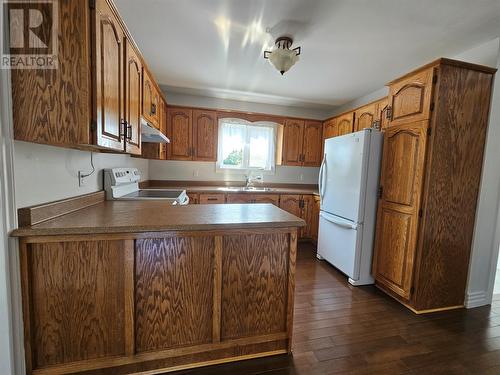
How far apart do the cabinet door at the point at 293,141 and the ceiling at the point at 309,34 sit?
0.97 metres

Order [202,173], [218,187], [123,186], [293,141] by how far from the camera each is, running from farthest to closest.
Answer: [293,141] → [202,173] → [218,187] → [123,186]

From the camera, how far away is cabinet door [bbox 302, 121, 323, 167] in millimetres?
4219

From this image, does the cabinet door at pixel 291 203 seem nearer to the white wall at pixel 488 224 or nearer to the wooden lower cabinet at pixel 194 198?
the wooden lower cabinet at pixel 194 198

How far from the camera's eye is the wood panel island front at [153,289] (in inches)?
47.3

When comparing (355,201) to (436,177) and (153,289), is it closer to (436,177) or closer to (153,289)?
(436,177)

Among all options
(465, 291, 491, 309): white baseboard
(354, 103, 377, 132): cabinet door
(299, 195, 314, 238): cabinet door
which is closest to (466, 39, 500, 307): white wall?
(465, 291, 491, 309): white baseboard

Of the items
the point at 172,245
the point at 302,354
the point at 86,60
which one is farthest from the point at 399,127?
the point at 86,60

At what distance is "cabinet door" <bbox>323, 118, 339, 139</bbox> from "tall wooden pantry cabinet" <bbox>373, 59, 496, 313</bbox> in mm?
1610

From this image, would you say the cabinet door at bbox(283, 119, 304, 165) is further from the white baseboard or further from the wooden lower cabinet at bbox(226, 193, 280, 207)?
the white baseboard

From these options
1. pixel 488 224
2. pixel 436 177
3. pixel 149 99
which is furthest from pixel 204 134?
pixel 488 224

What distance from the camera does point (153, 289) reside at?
1.33 m

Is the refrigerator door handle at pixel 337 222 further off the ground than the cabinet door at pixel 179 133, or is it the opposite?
the cabinet door at pixel 179 133

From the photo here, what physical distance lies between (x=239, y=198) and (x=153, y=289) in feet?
7.58

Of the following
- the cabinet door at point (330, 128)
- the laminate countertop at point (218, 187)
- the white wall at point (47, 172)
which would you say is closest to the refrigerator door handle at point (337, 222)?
the laminate countertop at point (218, 187)
